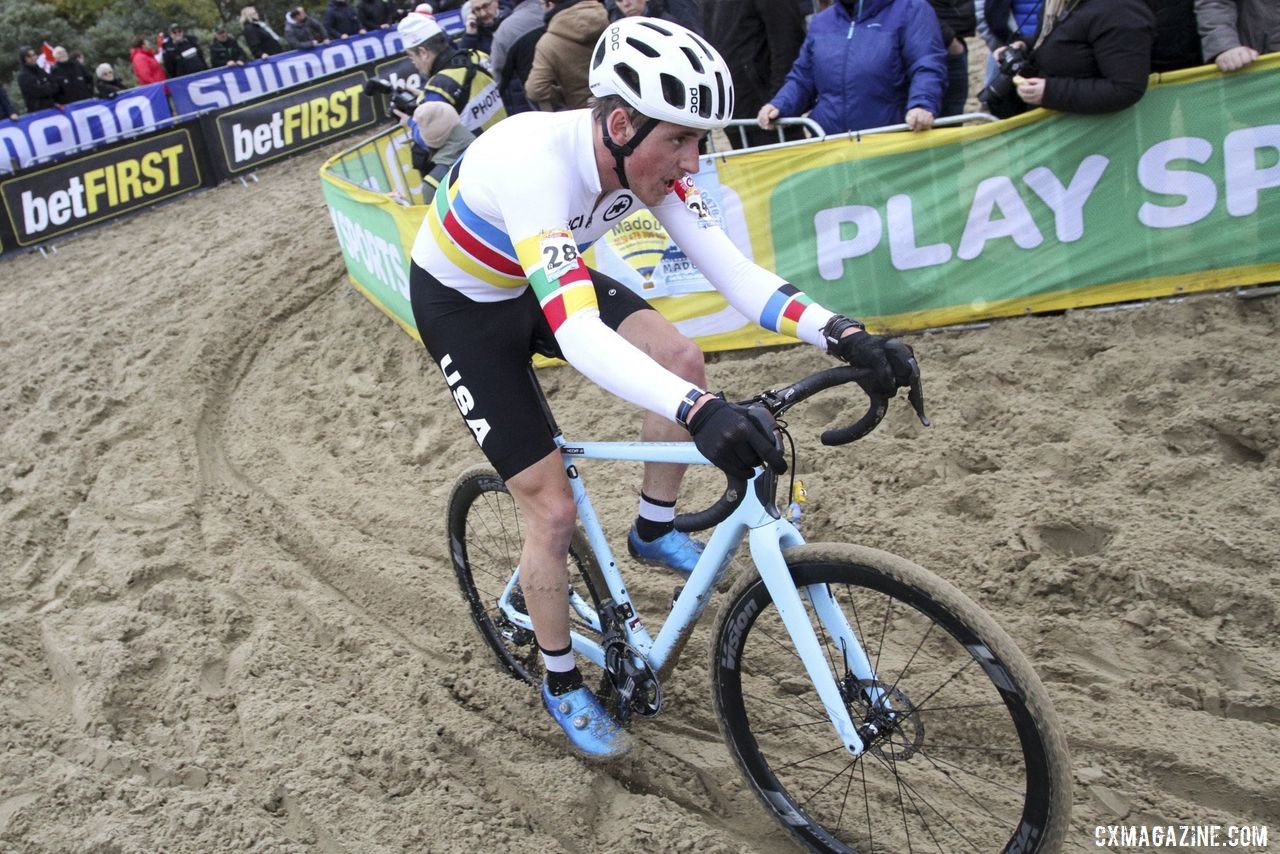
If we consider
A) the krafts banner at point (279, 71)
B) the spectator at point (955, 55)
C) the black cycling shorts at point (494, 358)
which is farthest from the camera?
the krafts banner at point (279, 71)

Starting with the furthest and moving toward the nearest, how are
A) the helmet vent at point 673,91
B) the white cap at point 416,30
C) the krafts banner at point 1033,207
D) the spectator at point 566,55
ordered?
1. the white cap at point 416,30
2. the spectator at point 566,55
3. the krafts banner at point 1033,207
4. the helmet vent at point 673,91

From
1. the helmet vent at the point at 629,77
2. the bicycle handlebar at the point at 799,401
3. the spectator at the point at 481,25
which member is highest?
the spectator at the point at 481,25

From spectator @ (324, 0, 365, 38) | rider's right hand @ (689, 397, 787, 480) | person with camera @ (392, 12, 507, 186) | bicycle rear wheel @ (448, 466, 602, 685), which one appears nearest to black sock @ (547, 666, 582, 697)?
bicycle rear wheel @ (448, 466, 602, 685)

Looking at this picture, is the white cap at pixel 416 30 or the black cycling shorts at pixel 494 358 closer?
the black cycling shorts at pixel 494 358

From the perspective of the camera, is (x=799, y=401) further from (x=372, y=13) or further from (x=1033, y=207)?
(x=372, y=13)

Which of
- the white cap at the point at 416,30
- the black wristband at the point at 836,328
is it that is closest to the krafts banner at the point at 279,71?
the white cap at the point at 416,30

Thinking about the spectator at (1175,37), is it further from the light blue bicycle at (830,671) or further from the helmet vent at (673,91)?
the helmet vent at (673,91)

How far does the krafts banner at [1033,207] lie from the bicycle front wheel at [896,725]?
2.68m

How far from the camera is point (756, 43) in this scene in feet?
24.3

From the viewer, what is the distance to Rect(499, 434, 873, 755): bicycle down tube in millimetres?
2867

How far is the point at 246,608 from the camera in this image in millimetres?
4961

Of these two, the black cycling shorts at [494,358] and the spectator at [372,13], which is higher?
the spectator at [372,13]

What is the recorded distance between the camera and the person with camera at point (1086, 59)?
17.4ft

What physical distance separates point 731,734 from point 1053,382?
3.13 m
